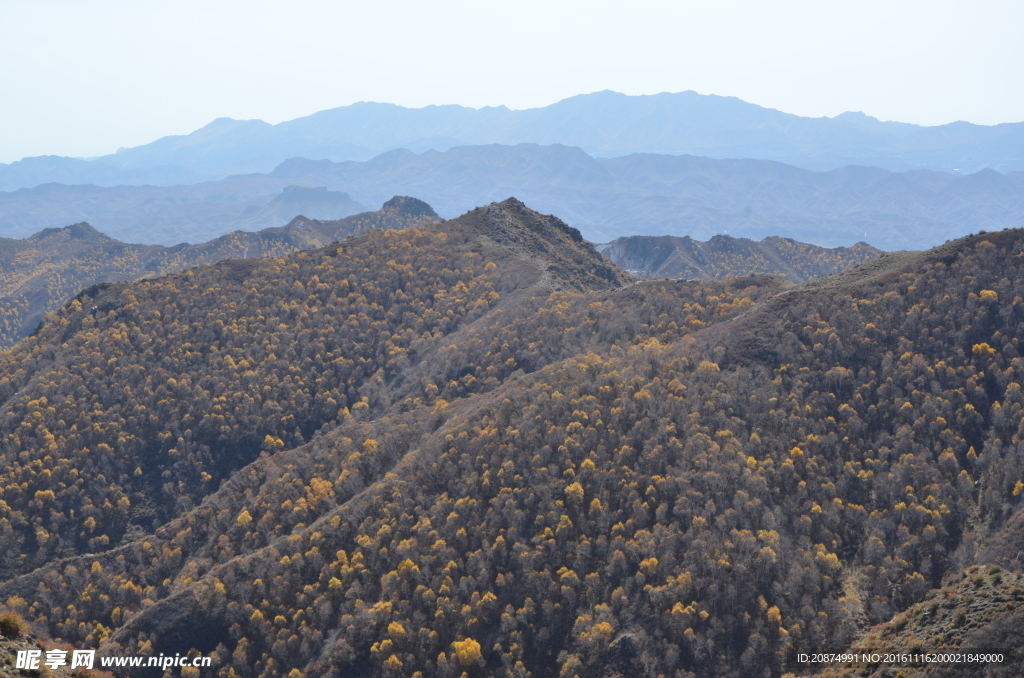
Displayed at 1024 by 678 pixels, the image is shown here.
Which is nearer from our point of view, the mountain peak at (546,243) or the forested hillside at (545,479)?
the forested hillside at (545,479)

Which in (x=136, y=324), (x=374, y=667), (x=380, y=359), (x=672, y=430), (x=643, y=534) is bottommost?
(x=374, y=667)

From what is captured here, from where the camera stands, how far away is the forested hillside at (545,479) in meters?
61.7

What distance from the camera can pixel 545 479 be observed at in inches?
2894

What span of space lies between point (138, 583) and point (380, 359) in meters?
51.7

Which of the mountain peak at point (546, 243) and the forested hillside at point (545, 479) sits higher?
the mountain peak at point (546, 243)

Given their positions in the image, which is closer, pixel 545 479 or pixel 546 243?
pixel 545 479

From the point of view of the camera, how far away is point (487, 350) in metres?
112

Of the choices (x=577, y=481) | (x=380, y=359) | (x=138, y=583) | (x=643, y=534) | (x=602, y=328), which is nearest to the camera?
(x=643, y=534)

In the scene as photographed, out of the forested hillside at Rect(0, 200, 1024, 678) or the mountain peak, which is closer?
the forested hillside at Rect(0, 200, 1024, 678)

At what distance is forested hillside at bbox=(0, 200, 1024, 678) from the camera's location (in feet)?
202

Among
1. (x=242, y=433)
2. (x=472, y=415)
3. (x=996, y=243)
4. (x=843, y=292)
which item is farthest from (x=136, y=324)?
(x=996, y=243)

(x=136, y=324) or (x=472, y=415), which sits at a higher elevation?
(x=136, y=324)

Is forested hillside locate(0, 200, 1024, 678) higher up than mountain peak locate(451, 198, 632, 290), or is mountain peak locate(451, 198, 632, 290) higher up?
mountain peak locate(451, 198, 632, 290)

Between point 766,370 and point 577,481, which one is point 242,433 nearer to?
point 577,481
